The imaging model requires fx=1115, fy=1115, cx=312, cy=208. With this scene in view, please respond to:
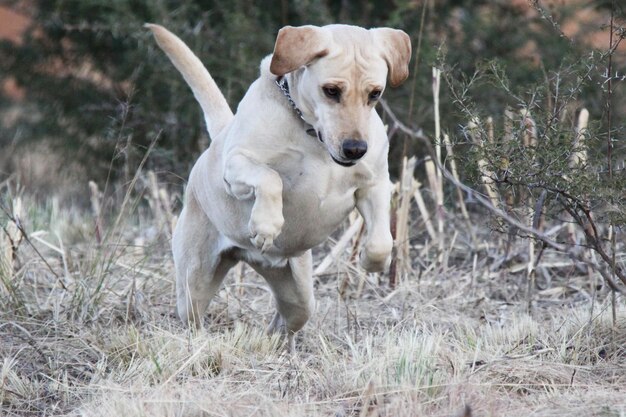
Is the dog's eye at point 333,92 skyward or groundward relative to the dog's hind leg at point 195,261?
skyward

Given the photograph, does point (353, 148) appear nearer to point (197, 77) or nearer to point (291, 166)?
point (291, 166)

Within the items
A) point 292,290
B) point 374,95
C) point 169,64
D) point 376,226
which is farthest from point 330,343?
point 169,64

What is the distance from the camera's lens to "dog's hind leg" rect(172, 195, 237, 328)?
5.28 meters

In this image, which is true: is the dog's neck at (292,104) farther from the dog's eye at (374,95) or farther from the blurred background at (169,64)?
the blurred background at (169,64)

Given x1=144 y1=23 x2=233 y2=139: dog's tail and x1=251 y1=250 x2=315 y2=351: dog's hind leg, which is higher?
x1=144 y1=23 x2=233 y2=139: dog's tail

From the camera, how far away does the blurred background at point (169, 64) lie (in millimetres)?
8508

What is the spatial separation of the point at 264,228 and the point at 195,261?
1033mm

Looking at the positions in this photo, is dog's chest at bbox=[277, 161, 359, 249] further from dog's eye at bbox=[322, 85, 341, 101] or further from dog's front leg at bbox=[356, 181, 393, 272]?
dog's eye at bbox=[322, 85, 341, 101]

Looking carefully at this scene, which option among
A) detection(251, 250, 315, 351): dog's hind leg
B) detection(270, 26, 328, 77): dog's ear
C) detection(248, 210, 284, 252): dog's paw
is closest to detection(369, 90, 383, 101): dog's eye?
detection(270, 26, 328, 77): dog's ear

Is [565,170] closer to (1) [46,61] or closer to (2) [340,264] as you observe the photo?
(2) [340,264]

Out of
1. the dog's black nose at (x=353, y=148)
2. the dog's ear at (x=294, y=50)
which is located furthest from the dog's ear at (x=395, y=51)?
the dog's black nose at (x=353, y=148)

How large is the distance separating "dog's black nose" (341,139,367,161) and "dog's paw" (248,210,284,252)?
1.37 feet

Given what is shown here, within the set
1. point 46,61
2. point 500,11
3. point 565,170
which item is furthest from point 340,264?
point 46,61

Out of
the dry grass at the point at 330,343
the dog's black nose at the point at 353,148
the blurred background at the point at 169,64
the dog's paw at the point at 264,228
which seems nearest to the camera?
the dry grass at the point at 330,343
